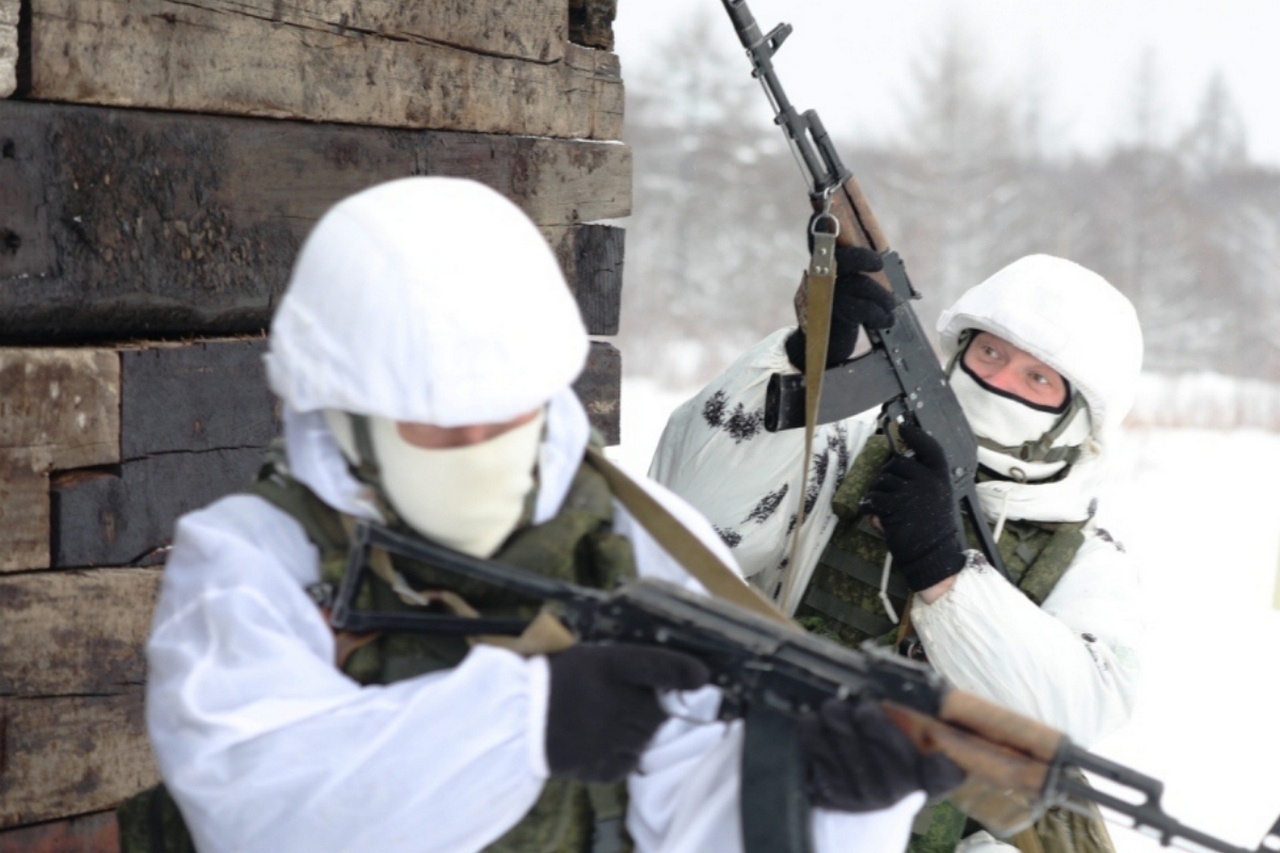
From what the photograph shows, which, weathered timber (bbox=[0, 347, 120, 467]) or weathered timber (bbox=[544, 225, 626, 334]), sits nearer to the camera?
weathered timber (bbox=[0, 347, 120, 467])

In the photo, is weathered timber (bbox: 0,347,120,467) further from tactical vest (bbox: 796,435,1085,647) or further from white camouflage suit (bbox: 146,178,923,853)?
tactical vest (bbox: 796,435,1085,647)

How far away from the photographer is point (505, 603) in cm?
184

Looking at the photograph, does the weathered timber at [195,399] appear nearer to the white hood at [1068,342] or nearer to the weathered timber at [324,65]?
Answer: the weathered timber at [324,65]

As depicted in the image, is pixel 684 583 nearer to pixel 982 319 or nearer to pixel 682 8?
pixel 982 319

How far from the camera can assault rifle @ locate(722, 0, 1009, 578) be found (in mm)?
2924

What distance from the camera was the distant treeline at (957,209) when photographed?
71.4 feet

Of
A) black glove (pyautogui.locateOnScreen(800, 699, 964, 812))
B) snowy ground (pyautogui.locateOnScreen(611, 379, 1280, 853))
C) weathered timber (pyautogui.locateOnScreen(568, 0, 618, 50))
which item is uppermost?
weathered timber (pyautogui.locateOnScreen(568, 0, 618, 50))

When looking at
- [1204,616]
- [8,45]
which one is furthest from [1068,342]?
[1204,616]

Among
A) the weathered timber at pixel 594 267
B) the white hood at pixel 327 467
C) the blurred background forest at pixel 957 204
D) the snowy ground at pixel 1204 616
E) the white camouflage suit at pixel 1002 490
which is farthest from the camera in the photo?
the blurred background forest at pixel 957 204

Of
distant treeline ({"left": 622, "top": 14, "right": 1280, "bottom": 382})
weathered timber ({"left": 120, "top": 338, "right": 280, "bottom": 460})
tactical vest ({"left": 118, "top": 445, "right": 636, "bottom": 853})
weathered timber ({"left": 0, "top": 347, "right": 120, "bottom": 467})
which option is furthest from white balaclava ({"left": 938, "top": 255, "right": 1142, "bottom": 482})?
distant treeline ({"left": 622, "top": 14, "right": 1280, "bottom": 382})

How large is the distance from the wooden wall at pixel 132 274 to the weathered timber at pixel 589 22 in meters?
0.38

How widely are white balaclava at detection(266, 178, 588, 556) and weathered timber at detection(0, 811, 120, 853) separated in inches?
45.4

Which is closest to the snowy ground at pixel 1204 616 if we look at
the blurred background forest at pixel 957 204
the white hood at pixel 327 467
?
the white hood at pixel 327 467

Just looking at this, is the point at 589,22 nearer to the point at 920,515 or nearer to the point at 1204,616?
the point at 920,515
